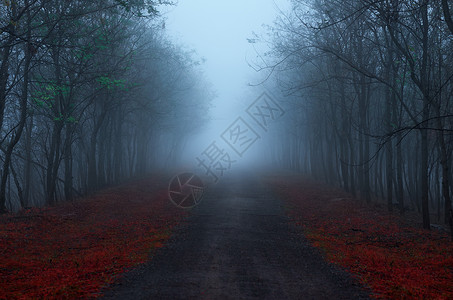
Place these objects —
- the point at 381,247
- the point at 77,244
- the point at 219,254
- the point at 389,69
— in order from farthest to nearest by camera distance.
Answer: the point at 389,69 < the point at 77,244 < the point at 381,247 < the point at 219,254

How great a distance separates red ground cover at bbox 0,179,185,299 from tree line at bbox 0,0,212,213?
3.50 meters

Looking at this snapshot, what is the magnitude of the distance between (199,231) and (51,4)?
1194cm

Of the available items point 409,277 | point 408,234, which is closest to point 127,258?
point 409,277

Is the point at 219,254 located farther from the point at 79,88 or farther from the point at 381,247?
the point at 79,88

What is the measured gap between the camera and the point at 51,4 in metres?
16.4

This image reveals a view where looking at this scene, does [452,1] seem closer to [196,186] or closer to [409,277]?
[409,277]

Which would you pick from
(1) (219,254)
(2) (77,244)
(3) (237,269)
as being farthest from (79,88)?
(3) (237,269)

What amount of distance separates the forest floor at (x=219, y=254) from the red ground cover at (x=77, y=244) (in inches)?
1.5

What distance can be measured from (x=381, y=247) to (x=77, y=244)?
9741 millimetres

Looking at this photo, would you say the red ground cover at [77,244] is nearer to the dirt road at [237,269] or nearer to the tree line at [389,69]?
the dirt road at [237,269]

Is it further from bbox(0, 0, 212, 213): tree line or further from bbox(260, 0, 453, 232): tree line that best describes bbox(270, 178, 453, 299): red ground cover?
bbox(0, 0, 212, 213): tree line

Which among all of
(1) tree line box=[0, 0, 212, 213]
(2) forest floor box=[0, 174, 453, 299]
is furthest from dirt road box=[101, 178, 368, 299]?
(1) tree line box=[0, 0, 212, 213]

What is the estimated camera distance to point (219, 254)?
10047 mm

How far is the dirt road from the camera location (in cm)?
711
